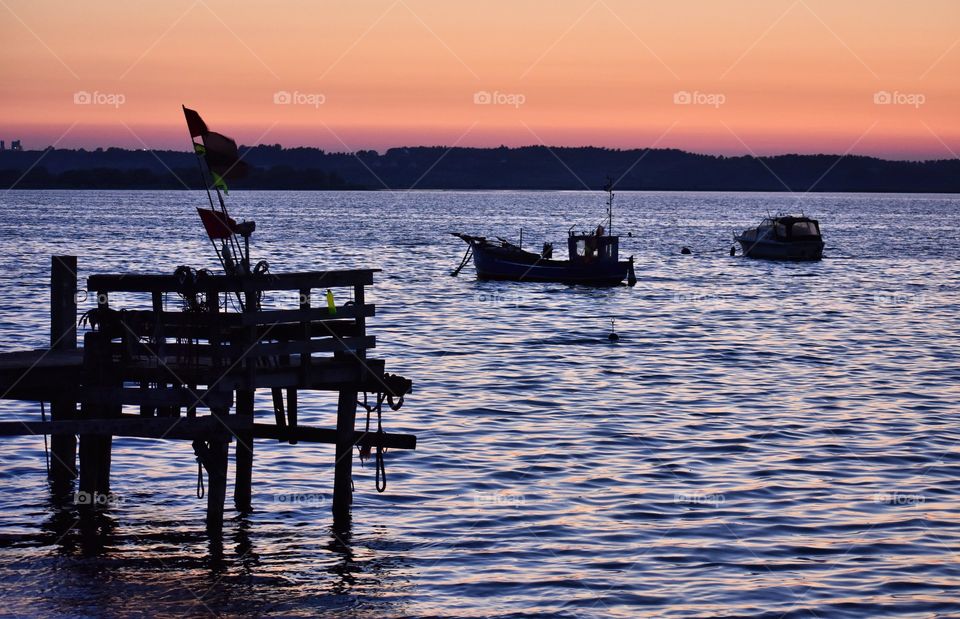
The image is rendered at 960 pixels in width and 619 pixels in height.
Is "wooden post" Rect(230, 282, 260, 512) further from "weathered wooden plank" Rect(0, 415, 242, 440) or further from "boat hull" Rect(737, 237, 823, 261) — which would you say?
"boat hull" Rect(737, 237, 823, 261)

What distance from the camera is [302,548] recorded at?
15930mm

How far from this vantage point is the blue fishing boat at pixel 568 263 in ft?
209

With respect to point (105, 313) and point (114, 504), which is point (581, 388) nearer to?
point (114, 504)

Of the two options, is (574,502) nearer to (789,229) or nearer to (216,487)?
(216,487)

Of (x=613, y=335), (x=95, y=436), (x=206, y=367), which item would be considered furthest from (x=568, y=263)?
(x=206, y=367)

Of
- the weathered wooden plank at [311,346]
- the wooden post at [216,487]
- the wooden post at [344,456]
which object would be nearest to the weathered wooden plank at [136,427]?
the wooden post at [216,487]

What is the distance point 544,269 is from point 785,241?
32.1m

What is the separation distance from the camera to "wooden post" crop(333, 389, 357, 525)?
17031mm

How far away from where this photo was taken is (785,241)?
297 ft

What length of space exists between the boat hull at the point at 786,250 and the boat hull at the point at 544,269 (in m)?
27.9

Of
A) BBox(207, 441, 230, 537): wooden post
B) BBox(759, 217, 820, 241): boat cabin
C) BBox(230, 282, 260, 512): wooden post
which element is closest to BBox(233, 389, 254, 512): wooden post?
BBox(230, 282, 260, 512): wooden post

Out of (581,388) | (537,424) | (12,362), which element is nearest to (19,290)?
(581,388)

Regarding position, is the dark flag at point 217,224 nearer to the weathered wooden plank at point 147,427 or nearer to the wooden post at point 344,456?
the weathered wooden plank at point 147,427

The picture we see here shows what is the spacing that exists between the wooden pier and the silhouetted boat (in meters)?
76.0
